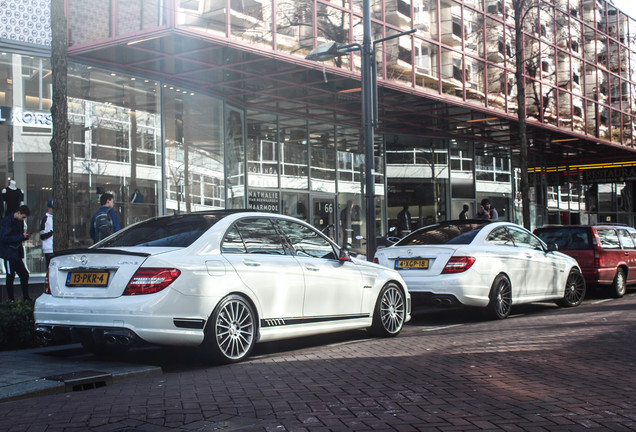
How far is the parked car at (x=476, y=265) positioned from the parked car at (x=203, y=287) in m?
2.06

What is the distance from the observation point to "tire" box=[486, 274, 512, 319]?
33.7 feet

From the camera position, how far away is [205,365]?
687cm

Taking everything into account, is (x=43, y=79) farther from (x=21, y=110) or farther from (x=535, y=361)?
(x=535, y=361)

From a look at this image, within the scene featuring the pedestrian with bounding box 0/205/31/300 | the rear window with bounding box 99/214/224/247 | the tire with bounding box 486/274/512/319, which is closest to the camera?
the rear window with bounding box 99/214/224/247

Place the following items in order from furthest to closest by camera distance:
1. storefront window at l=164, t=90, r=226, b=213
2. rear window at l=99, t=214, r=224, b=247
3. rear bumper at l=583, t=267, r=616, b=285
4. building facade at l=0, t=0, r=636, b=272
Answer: storefront window at l=164, t=90, r=226, b=213, rear bumper at l=583, t=267, r=616, b=285, building facade at l=0, t=0, r=636, b=272, rear window at l=99, t=214, r=224, b=247

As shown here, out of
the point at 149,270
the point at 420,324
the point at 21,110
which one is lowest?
the point at 420,324

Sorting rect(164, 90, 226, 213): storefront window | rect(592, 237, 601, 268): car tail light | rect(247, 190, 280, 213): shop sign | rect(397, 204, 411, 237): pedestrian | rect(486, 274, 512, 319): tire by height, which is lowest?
rect(486, 274, 512, 319): tire

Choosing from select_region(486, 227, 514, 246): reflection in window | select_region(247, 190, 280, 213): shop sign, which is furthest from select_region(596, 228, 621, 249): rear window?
select_region(247, 190, 280, 213): shop sign

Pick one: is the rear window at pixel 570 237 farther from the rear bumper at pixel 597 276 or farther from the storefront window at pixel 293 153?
A: the storefront window at pixel 293 153

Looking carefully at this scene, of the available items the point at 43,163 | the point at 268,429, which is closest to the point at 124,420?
the point at 268,429

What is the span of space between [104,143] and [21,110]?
1.77m

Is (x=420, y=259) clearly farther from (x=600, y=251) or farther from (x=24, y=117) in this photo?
(x=24, y=117)

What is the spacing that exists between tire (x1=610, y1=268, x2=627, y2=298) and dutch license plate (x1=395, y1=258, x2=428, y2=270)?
6.47 meters

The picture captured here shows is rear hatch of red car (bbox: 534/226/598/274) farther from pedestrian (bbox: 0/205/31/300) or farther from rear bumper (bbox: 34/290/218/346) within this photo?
pedestrian (bbox: 0/205/31/300)
